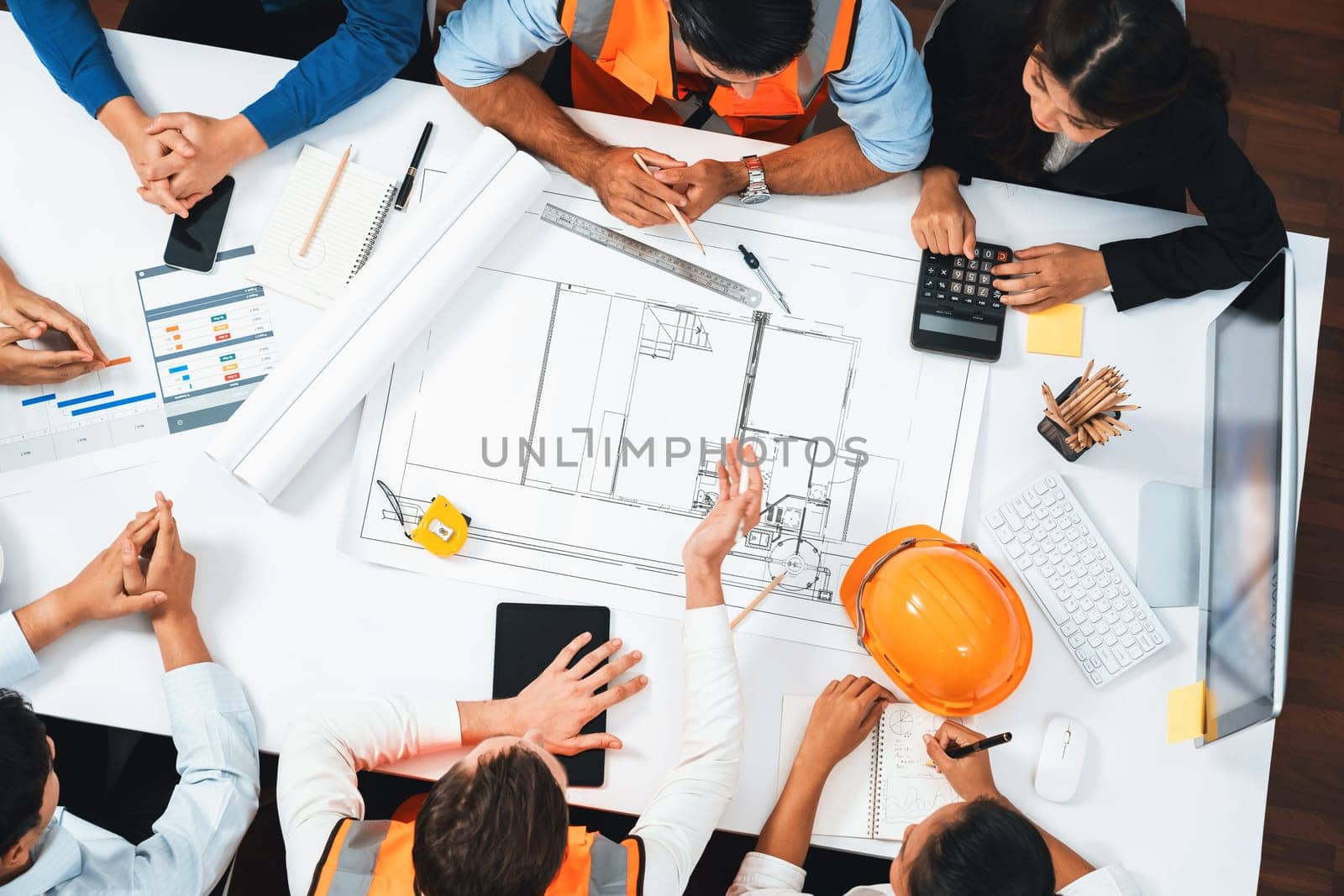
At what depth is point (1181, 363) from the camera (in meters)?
1.45

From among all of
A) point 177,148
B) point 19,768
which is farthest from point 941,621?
point 177,148

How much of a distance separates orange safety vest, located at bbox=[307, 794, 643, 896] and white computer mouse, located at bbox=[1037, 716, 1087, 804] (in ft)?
1.89

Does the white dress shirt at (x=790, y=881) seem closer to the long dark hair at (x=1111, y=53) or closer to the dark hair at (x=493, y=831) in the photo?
the dark hair at (x=493, y=831)

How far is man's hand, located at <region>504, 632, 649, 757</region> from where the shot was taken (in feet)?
4.22

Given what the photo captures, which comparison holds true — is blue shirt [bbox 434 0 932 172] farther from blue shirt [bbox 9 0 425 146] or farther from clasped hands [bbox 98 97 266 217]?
clasped hands [bbox 98 97 266 217]

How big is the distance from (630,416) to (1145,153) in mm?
888

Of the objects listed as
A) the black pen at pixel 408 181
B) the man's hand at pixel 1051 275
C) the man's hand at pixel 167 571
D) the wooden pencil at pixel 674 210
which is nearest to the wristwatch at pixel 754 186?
the wooden pencil at pixel 674 210

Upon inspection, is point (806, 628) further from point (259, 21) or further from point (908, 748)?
point (259, 21)

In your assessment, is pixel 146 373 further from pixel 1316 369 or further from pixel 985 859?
pixel 1316 369

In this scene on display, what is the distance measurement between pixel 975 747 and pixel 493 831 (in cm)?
65

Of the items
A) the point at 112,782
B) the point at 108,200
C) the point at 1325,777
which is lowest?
the point at 112,782

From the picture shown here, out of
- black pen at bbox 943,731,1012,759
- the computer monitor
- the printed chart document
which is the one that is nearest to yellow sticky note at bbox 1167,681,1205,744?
the computer monitor

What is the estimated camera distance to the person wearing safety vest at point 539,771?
107cm

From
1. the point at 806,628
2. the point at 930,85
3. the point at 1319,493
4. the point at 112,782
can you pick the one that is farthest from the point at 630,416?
the point at 1319,493
